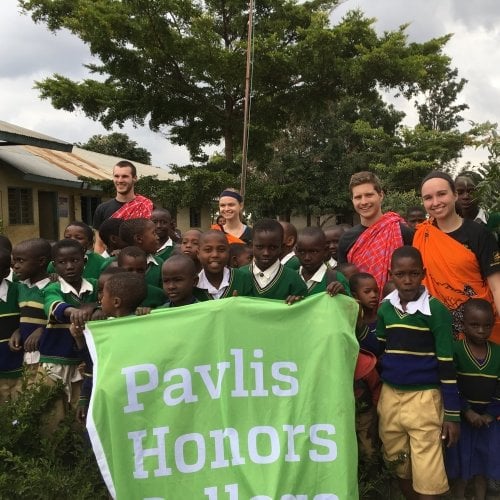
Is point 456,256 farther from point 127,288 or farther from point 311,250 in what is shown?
point 127,288

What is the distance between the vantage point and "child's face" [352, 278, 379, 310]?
11.0ft

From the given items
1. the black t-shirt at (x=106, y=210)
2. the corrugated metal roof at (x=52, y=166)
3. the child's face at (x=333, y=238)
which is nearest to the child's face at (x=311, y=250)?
the child's face at (x=333, y=238)

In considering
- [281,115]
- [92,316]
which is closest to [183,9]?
[281,115]

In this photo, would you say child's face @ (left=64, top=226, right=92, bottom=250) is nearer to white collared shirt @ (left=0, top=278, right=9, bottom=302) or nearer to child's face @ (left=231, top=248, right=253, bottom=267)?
white collared shirt @ (left=0, top=278, right=9, bottom=302)

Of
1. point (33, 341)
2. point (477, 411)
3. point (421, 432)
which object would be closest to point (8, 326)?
point (33, 341)

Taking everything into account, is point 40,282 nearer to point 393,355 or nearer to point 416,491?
point 393,355

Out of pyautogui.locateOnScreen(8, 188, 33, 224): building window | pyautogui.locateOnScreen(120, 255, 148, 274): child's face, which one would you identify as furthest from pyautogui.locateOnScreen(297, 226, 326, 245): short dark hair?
pyautogui.locateOnScreen(8, 188, 33, 224): building window

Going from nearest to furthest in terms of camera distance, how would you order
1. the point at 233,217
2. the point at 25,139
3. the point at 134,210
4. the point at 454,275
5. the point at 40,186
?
the point at 454,275
the point at 233,217
the point at 134,210
the point at 25,139
the point at 40,186

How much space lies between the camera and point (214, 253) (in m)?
3.23

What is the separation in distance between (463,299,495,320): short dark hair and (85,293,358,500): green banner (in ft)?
2.63

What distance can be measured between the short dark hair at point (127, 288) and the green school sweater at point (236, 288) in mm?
397

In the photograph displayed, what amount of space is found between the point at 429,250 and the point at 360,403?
41.7 inches

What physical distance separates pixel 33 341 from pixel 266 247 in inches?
58.7

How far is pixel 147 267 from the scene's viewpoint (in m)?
3.74
